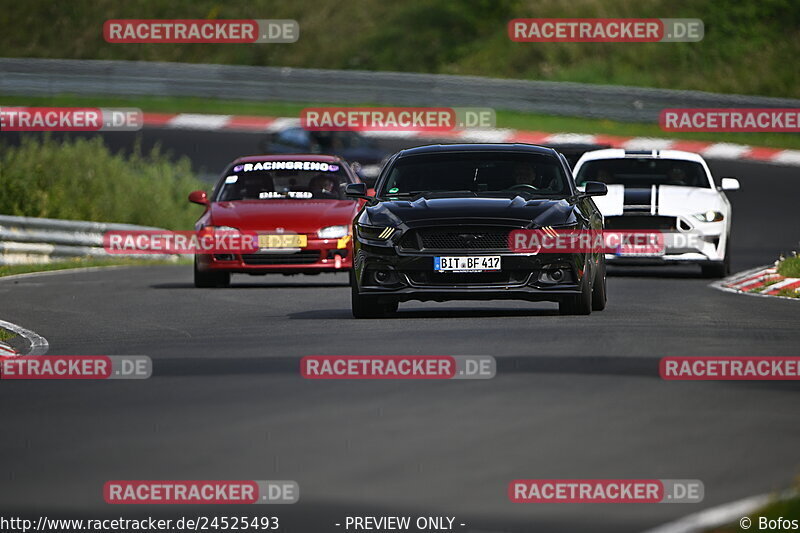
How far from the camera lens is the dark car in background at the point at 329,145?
3525cm

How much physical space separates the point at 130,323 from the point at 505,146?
11.9 ft

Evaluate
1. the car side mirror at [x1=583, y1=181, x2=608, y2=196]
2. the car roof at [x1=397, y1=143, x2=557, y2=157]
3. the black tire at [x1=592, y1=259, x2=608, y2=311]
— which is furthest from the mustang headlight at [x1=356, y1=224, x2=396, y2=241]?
the car side mirror at [x1=583, y1=181, x2=608, y2=196]

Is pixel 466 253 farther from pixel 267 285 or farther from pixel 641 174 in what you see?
pixel 641 174

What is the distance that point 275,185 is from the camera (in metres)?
21.0

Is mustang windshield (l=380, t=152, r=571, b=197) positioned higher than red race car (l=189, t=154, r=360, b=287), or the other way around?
mustang windshield (l=380, t=152, r=571, b=197)

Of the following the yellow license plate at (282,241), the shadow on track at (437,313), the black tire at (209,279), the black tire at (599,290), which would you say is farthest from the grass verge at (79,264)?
the black tire at (599,290)

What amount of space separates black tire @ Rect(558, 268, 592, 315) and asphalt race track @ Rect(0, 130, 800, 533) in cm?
34

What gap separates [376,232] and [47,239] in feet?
39.1

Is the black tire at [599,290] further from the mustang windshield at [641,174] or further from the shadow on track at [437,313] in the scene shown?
the mustang windshield at [641,174]

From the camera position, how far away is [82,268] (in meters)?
24.5

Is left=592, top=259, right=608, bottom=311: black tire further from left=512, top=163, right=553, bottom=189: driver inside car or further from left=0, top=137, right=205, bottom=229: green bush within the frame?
left=0, top=137, right=205, bottom=229: green bush

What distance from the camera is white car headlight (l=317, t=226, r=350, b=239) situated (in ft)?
64.0

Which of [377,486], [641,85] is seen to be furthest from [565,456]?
[641,85]

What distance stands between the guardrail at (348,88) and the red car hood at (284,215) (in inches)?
660
